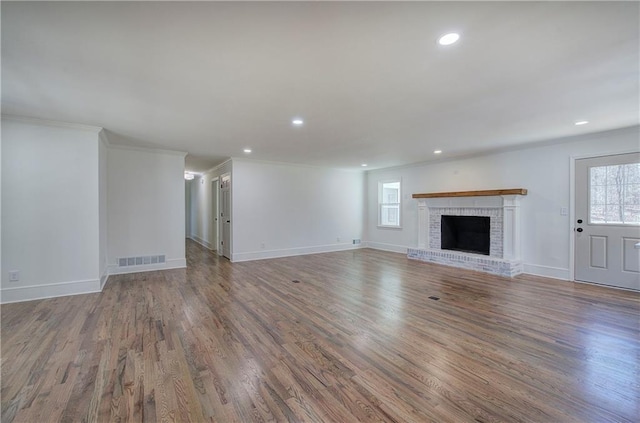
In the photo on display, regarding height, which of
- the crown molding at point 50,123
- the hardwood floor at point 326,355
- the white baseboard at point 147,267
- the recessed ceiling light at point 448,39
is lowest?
the hardwood floor at point 326,355

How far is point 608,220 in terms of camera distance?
4344 millimetres

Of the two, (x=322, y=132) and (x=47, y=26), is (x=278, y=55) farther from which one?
(x=322, y=132)

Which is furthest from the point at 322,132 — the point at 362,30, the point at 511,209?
the point at 511,209

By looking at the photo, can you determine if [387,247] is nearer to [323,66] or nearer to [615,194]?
[615,194]

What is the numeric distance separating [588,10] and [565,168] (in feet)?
13.7

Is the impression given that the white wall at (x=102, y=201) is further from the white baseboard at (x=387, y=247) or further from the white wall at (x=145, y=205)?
the white baseboard at (x=387, y=247)

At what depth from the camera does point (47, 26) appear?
1766 millimetres

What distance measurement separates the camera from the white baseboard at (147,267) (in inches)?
207

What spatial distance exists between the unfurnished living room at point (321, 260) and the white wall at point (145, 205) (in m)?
0.04

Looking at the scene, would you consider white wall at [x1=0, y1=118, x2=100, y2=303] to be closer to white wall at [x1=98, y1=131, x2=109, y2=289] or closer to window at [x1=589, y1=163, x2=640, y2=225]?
white wall at [x1=98, y1=131, x2=109, y2=289]

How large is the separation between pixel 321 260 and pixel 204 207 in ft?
15.7

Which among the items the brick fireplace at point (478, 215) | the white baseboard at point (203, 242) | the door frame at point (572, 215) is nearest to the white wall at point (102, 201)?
the white baseboard at point (203, 242)

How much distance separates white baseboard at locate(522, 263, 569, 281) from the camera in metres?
4.81

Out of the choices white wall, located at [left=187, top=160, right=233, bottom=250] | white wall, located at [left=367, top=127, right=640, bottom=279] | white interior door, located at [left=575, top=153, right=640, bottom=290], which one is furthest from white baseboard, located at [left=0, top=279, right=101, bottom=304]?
white interior door, located at [left=575, top=153, right=640, bottom=290]
